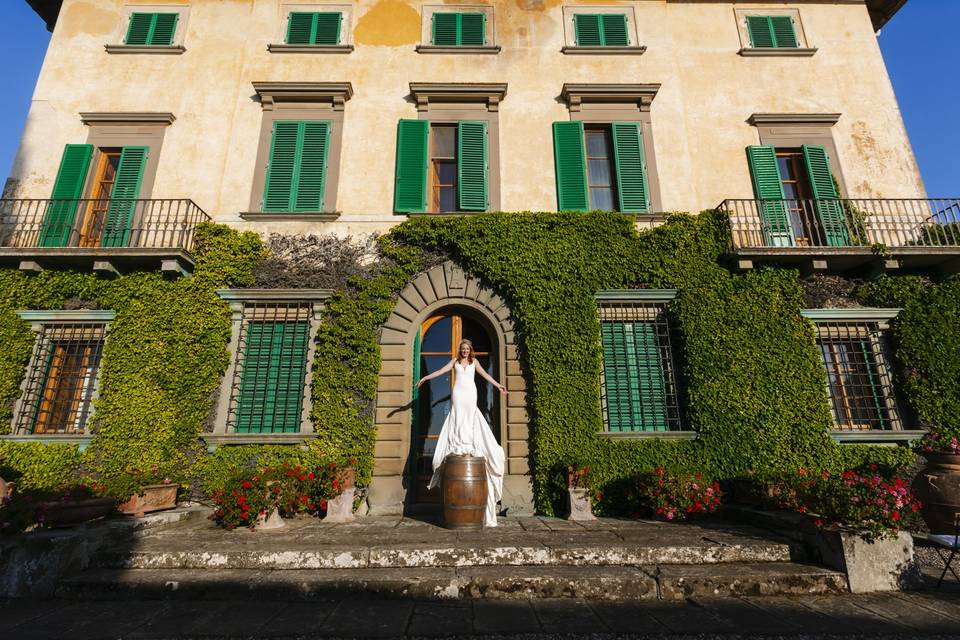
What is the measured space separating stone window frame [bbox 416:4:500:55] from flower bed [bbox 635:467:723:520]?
9.31m

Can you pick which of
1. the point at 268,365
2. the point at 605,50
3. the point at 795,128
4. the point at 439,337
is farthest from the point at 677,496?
the point at 605,50

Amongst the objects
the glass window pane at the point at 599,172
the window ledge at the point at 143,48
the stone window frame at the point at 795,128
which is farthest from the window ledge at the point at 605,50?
the window ledge at the point at 143,48

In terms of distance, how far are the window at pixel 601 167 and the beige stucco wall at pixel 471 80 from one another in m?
0.30

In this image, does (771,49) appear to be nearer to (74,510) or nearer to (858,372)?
(858,372)

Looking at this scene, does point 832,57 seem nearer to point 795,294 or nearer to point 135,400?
point 795,294

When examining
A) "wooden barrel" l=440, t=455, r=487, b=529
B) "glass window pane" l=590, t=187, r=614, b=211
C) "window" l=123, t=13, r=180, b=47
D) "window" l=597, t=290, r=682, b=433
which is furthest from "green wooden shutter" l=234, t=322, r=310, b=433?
"window" l=123, t=13, r=180, b=47

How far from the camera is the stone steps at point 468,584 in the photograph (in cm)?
414

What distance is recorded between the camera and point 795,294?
8.58 m

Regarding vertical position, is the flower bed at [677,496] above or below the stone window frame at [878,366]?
below

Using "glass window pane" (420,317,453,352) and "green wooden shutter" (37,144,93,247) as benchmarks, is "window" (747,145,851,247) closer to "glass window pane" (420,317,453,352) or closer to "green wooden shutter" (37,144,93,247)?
"glass window pane" (420,317,453,352)

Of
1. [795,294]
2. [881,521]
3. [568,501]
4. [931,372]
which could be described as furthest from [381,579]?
[931,372]

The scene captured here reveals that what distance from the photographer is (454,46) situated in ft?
33.8

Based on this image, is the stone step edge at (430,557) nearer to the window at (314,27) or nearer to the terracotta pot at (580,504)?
the terracotta pot at (580,504)

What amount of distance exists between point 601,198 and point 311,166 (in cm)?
599
